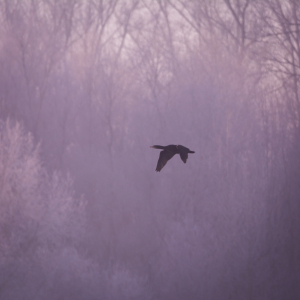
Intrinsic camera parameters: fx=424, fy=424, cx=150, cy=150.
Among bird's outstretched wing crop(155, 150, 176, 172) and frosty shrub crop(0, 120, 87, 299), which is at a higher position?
bird's outstretched wing crop(155, 150, 176, 172)

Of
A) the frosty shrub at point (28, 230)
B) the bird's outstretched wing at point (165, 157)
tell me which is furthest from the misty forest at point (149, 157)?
the bird's outstretched wing at point (165, 157)

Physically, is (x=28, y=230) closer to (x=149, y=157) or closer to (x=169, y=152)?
(x=149, y=157)

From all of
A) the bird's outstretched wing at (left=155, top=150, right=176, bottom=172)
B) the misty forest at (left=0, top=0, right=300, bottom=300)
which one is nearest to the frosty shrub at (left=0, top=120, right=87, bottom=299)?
the misty forest at (left=0, top=0, right=300, bottom=300)

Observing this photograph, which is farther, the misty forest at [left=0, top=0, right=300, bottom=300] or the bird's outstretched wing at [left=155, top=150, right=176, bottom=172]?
the misty forest at [left=0, top=0, right=300, bottom=300]

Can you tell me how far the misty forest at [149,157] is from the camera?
17.2 m

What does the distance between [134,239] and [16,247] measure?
6876mm

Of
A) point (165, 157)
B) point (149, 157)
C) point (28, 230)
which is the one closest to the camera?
point (165, 157)

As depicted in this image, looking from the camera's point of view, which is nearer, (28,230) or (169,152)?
(169,152)

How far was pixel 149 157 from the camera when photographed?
2409 centimetres

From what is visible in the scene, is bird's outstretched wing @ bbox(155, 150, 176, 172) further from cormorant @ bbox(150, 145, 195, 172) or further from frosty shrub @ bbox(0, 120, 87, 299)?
frosty shrub @ bbox(0, 120, 87, 299)

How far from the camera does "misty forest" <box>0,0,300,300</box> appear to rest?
1717 cm

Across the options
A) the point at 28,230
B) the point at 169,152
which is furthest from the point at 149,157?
the point at 169,152

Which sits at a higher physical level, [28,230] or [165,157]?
[165,157]

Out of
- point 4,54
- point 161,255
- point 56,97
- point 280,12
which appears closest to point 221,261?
point 161,255
